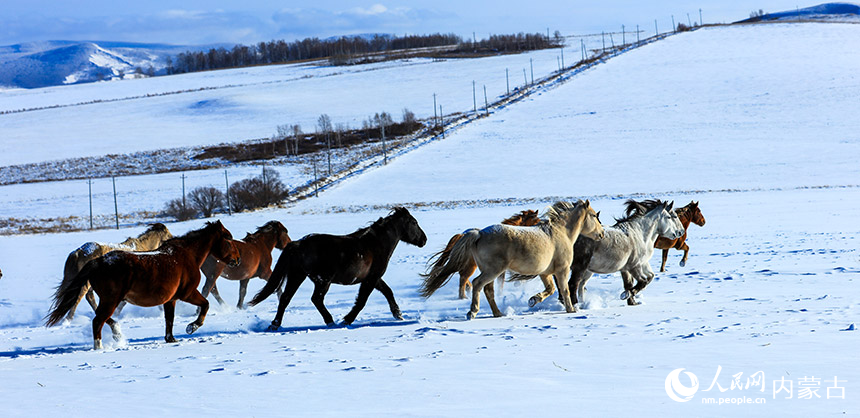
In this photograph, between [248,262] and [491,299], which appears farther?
[248,262]

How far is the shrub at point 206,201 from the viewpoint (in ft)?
129

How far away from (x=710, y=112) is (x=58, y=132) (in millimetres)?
65870

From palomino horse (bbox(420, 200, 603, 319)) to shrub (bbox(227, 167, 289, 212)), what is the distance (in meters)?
31.9

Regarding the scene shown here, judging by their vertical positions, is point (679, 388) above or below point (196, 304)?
below

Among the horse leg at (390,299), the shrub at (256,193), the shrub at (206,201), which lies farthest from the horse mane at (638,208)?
the shrub at (256,193)

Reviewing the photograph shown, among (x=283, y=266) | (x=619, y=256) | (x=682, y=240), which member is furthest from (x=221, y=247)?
(x=682, y=240)

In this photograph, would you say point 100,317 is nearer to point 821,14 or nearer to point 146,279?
point 146,279

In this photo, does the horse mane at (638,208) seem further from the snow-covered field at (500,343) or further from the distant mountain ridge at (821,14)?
the distant mountain ridge at (821,14)

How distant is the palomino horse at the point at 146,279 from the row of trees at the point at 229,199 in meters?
29.3

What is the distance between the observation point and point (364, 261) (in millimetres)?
9625

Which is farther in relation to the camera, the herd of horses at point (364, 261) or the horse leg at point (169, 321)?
the horse leg at point (169, 321)

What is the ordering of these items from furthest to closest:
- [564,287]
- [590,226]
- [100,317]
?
[590,226]
[564,287]
[100,317]

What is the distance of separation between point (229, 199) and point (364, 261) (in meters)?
33.9

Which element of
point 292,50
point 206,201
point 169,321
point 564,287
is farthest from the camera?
point 292,50
